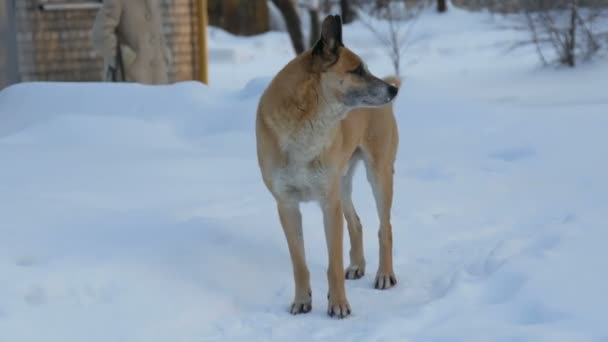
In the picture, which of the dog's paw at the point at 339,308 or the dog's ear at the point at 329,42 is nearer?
the dog's ear at the point at 329,42

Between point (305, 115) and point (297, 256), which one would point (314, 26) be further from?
point (305, 115)

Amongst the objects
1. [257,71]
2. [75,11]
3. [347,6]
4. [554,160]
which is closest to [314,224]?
[554,160]

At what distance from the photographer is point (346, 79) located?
5.05 m

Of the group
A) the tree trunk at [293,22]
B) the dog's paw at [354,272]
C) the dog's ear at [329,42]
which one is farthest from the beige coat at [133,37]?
the tree trunk at [293,22]

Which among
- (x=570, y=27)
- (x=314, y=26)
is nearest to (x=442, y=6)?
(x=314, y=26)

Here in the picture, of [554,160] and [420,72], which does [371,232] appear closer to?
[554,160]

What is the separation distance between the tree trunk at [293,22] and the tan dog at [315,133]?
16.3 meters

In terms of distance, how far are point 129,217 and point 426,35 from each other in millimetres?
22306

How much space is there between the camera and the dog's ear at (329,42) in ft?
16.3

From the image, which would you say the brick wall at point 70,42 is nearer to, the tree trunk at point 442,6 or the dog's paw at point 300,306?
the dog's paw at point 300,306

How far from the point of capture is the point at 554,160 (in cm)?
847

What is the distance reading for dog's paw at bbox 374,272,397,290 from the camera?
570cm

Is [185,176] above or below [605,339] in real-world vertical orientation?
below

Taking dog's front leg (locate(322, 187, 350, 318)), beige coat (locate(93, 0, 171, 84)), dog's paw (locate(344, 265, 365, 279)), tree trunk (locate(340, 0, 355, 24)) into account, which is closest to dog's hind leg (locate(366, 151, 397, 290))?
dog's paw (locate(344, 265, 365, 279))
